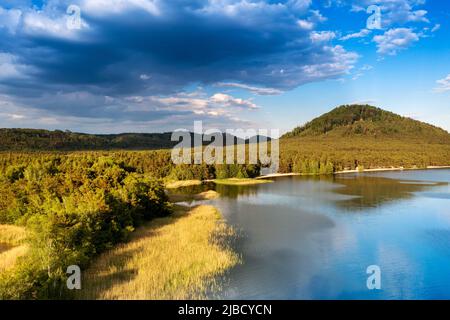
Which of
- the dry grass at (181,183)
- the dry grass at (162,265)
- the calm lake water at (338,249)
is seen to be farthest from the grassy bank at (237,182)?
the dry grass at (162,265)

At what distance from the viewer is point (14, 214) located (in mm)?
46250

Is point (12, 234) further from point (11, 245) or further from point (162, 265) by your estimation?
point (162, 265)

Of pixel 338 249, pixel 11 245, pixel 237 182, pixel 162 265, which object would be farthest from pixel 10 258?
pixel 237 182

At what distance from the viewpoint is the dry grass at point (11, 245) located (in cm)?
2928

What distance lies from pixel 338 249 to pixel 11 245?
3101cm

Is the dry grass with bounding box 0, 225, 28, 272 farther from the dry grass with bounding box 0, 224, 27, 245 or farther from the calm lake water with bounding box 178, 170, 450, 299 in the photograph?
the calm lake water with bounding box 178, 170, 450, 299

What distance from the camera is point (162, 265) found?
94.8ft

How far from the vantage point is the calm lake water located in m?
26.0

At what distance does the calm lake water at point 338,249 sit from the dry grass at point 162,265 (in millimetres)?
1837

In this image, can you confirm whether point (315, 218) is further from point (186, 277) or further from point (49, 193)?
point (49, 193)

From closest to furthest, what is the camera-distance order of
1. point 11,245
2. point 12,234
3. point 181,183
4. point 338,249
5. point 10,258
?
1. point 10,258
2. point 338,249
3. point 11,245
4. point 12,234
5. point 181,183

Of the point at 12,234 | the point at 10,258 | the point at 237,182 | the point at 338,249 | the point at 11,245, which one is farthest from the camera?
the point at 237,182

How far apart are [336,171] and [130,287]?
150227mm

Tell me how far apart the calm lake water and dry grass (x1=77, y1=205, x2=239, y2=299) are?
72.3 inches
